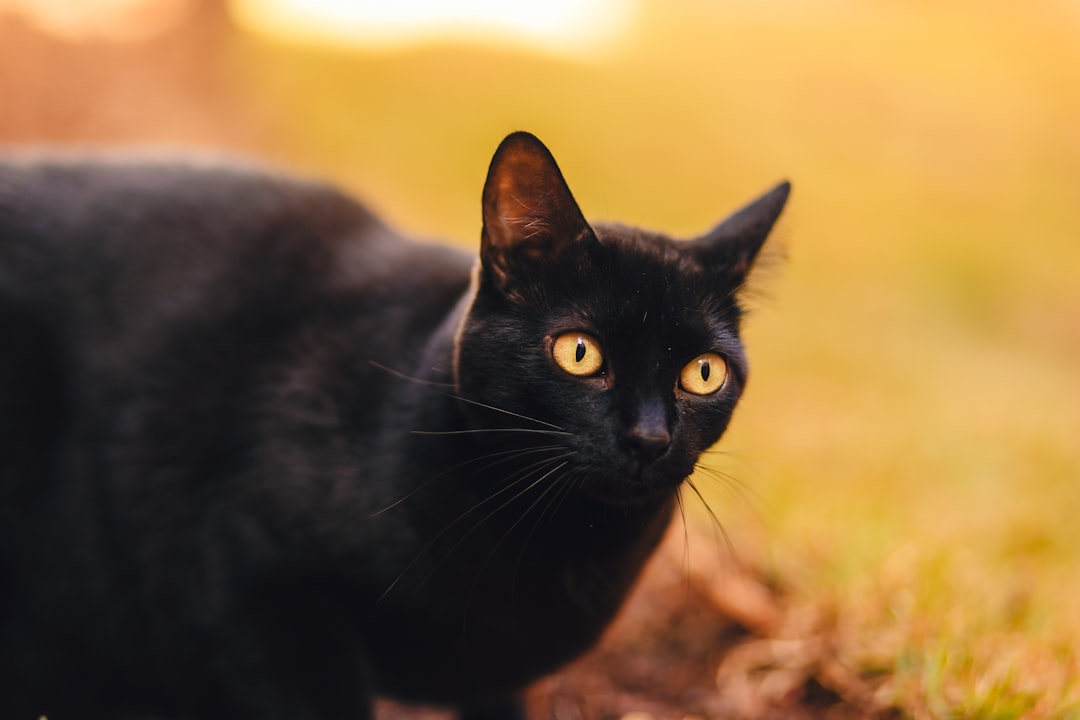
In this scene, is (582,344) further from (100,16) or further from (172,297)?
(100,16)

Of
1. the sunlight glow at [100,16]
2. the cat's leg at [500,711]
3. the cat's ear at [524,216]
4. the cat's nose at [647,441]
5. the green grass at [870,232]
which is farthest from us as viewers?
the sunlight glow at [100,16]

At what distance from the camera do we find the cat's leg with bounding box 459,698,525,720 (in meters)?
1.92

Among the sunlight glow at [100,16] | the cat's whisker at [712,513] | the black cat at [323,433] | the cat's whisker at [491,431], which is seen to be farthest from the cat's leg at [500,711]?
the sunlight glow at [100,16]

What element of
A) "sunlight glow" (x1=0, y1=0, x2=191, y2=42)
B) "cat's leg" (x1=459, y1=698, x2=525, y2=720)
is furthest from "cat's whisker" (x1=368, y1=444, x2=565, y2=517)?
"sunlight glow" (x1=0, y1=0, x2=191, y2=42)

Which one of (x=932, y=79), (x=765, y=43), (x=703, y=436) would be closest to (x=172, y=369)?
(x=703, y=436)

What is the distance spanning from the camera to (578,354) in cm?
145

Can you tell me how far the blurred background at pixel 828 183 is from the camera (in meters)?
2.44

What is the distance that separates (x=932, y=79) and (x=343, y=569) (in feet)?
28.5

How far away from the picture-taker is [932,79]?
8.56 meters

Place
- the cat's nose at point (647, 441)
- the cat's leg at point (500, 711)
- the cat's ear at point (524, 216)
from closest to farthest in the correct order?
1. the cat's nose at point (647, 441)
2. the cat's ear at point (524, 216)
3. the cat's leg at point (500, 711)

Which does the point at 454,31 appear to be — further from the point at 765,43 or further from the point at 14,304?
the point at 14,304

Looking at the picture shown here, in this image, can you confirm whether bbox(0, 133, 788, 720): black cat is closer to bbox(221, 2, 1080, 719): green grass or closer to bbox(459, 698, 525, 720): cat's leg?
bbox(459, 698, 525, 720): cat's leg

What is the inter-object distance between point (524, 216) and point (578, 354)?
253 millimetres

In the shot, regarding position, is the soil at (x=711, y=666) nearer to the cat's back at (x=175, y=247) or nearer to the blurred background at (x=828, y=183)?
the blurred background at (x=828, y=183)
